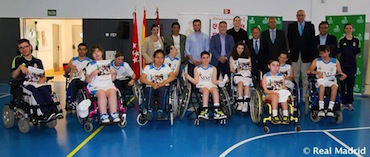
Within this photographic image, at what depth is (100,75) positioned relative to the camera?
4707 millimetres

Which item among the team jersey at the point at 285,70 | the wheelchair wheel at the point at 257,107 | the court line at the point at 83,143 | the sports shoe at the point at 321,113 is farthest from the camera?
the team jersey at the point at 285,70

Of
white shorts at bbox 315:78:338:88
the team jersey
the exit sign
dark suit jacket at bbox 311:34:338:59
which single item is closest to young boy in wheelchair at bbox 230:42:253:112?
the team jersey

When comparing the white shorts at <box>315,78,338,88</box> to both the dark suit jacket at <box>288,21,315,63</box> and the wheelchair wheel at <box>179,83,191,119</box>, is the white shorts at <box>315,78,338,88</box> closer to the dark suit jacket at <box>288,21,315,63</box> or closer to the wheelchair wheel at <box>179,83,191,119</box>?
the dark suit jacket at <box>288,21,315,63</box>

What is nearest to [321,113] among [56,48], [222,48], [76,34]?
[222,48]

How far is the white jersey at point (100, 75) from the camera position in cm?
466

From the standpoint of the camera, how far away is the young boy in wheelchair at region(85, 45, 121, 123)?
4477mm

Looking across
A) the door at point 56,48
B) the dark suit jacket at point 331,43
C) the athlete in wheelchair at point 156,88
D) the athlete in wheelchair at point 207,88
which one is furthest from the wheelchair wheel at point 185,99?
the door at point 56,48

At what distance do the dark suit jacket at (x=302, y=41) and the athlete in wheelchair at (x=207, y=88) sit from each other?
1940 millimetres

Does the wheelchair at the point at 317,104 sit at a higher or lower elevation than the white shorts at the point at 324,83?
lower

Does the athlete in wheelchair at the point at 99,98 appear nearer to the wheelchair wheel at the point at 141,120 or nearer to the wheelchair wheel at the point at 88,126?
the wheelchair wheel at the point at 88,126

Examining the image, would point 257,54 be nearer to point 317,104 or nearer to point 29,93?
point 317,104

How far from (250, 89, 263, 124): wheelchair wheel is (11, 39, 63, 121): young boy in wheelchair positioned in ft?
8.29

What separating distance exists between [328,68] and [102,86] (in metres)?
3.23

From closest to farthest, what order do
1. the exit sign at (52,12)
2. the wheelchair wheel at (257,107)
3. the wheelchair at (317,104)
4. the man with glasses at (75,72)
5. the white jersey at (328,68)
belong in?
the wheelchair wheel at (257,107) → the wheelchair at (317,104) → the white jersey at (328,68) → the man with glasses at (75,72) → the exit sign at (52,12)
